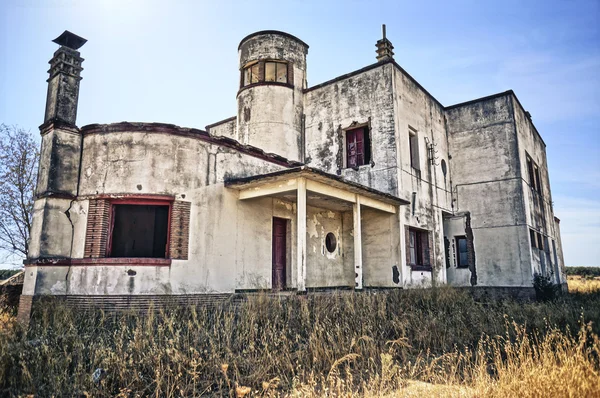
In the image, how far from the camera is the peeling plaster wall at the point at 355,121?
14.2 meters

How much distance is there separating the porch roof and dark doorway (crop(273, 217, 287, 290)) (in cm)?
86

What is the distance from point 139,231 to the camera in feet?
31.3

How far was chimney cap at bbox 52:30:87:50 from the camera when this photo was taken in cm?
1020

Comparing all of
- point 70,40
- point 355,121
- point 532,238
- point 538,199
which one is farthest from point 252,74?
point 538,199

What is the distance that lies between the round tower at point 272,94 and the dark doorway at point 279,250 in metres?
4.19

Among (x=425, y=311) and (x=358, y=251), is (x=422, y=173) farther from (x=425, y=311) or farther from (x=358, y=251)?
(x=425, y=311)

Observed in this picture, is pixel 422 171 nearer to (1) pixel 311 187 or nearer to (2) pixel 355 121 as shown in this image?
(2) pixel 355 121

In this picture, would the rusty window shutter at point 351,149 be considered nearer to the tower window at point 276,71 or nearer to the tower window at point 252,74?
the tower window at point 276,71

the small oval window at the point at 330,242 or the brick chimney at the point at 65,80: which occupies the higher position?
the brick chimney at the point at 65,80

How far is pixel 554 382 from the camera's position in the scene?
3.96 metres

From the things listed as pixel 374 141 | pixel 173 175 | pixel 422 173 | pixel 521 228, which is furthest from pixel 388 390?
pixel 521 228

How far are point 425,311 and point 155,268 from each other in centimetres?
631

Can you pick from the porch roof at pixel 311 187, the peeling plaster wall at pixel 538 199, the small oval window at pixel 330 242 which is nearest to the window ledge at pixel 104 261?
the porch roof at pixel 311 187

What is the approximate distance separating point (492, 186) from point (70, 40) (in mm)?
15912
